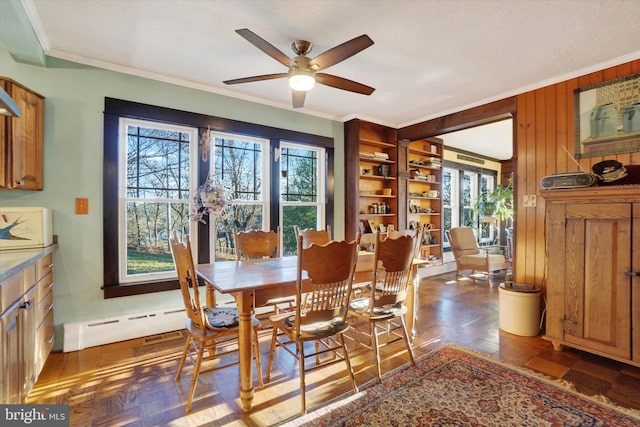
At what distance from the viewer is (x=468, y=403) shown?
6.34 ft

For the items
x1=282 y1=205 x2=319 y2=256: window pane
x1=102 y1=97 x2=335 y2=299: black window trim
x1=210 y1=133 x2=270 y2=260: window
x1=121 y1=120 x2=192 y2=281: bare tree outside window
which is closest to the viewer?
x1=102 y1=97 x2=335 y2=299: black window trim

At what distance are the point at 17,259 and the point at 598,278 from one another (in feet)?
13.7

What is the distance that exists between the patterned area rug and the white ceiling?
8.64ft

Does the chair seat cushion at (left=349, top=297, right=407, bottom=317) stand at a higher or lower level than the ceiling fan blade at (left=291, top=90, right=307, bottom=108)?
lower

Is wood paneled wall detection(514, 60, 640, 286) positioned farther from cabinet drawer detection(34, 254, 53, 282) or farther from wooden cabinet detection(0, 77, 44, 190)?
wooden cabinet detection(0, 77, 44, 190)

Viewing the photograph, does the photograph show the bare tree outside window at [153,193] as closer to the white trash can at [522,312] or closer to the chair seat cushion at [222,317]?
the chair seat cushion at [222,317]

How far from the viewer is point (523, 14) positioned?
2.17m

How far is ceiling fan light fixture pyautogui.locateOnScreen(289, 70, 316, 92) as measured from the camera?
2301 mm

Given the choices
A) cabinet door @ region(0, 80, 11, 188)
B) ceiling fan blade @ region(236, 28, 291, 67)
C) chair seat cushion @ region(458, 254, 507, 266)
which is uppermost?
ceiling fan blade @ region(236, 28, 291, 67)

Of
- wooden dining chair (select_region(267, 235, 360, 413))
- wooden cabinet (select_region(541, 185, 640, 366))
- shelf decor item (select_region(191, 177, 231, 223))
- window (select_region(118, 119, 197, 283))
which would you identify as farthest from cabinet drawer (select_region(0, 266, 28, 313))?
wooden cabinet (select_region(541, 185, 640, 366))

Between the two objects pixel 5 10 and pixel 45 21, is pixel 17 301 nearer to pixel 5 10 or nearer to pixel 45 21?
pixel 5 10

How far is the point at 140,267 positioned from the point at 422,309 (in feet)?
10.9

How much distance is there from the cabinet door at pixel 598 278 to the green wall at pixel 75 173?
12.9 feet

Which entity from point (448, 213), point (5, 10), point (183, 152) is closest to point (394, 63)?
point (183, 152)
